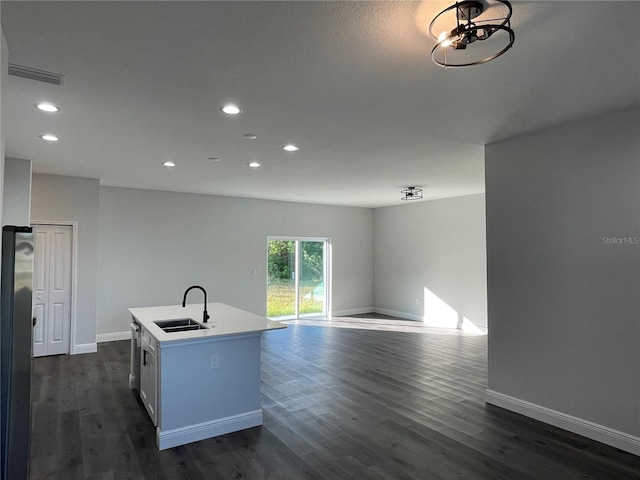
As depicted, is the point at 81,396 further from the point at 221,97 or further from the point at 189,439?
the point at 221,97

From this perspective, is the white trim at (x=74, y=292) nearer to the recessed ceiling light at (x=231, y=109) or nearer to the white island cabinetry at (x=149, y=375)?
the white island cabinetry at (x=149, y=375)

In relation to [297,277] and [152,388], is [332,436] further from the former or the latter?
[297,277]

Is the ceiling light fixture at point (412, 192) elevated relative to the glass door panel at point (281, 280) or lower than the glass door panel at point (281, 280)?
elevated

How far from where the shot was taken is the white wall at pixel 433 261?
7391 mm

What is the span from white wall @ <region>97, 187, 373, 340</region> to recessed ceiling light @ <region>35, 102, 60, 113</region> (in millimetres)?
3748

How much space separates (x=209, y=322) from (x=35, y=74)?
2.30 metres

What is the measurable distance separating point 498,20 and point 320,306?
781cm

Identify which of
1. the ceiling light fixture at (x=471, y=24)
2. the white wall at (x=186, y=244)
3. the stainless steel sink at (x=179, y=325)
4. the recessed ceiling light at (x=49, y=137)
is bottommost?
the stainless steel sink at (x=179, y=325)

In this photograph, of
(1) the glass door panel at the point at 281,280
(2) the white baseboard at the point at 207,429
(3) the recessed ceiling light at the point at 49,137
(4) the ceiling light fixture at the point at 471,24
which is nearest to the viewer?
(4) the ceiling light fixture at the point at 471,24

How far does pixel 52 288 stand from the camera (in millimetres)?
5555

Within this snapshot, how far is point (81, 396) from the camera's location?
4.02 m

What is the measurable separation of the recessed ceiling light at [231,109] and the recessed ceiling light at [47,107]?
4.11ft

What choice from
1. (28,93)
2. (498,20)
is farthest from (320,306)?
(498,20)

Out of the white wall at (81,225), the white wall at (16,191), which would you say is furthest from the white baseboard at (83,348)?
the white wall at (16,191)
